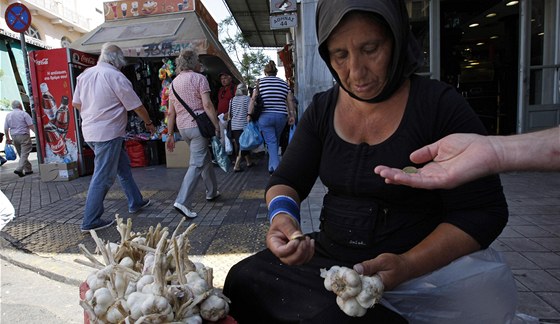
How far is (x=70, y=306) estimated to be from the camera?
3096 mm

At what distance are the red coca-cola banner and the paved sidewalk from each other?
1308 mm

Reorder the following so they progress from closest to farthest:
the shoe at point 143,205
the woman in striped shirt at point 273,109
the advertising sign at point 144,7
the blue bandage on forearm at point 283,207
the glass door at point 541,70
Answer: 1. the blue bandage on forearm at point 283,207
2. the shoe at point 143,205
3. the glass door at point 541,70
4. the woman in striped shirt at point 273,109
5. the advertising sign at point 144,7

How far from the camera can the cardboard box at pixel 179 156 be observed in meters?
9.18

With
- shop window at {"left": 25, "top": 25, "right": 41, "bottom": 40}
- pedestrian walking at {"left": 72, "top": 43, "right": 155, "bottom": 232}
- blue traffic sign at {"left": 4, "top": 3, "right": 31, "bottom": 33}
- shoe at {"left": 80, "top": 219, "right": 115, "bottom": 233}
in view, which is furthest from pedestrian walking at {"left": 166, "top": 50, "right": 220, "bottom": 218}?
shop window at {"left": 25, "top": 25, "right": 41, "bottom": 40}

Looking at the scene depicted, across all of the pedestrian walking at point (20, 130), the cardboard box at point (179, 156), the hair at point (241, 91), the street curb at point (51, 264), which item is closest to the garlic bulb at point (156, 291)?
the street curb at point (51, 264)

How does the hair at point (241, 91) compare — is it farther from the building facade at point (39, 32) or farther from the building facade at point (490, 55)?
the building facade at point (39, 32)

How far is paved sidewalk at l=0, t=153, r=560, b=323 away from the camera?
9.81 ft

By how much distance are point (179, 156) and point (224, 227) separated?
5.15m

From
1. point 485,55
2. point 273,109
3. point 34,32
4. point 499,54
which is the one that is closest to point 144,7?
point 273,109

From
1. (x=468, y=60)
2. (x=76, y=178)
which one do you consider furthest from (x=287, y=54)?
(x=76, y=178)

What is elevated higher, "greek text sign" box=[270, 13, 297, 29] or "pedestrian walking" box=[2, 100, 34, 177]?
"greek text sign" box=[270, 13, 297, 29]

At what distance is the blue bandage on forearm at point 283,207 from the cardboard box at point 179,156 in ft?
25.7

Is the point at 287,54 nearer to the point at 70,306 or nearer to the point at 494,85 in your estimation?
the point at 494,85

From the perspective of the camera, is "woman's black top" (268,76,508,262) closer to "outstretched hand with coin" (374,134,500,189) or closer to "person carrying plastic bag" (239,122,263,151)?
"outstretched hand with coin" (374,134,500,189)
